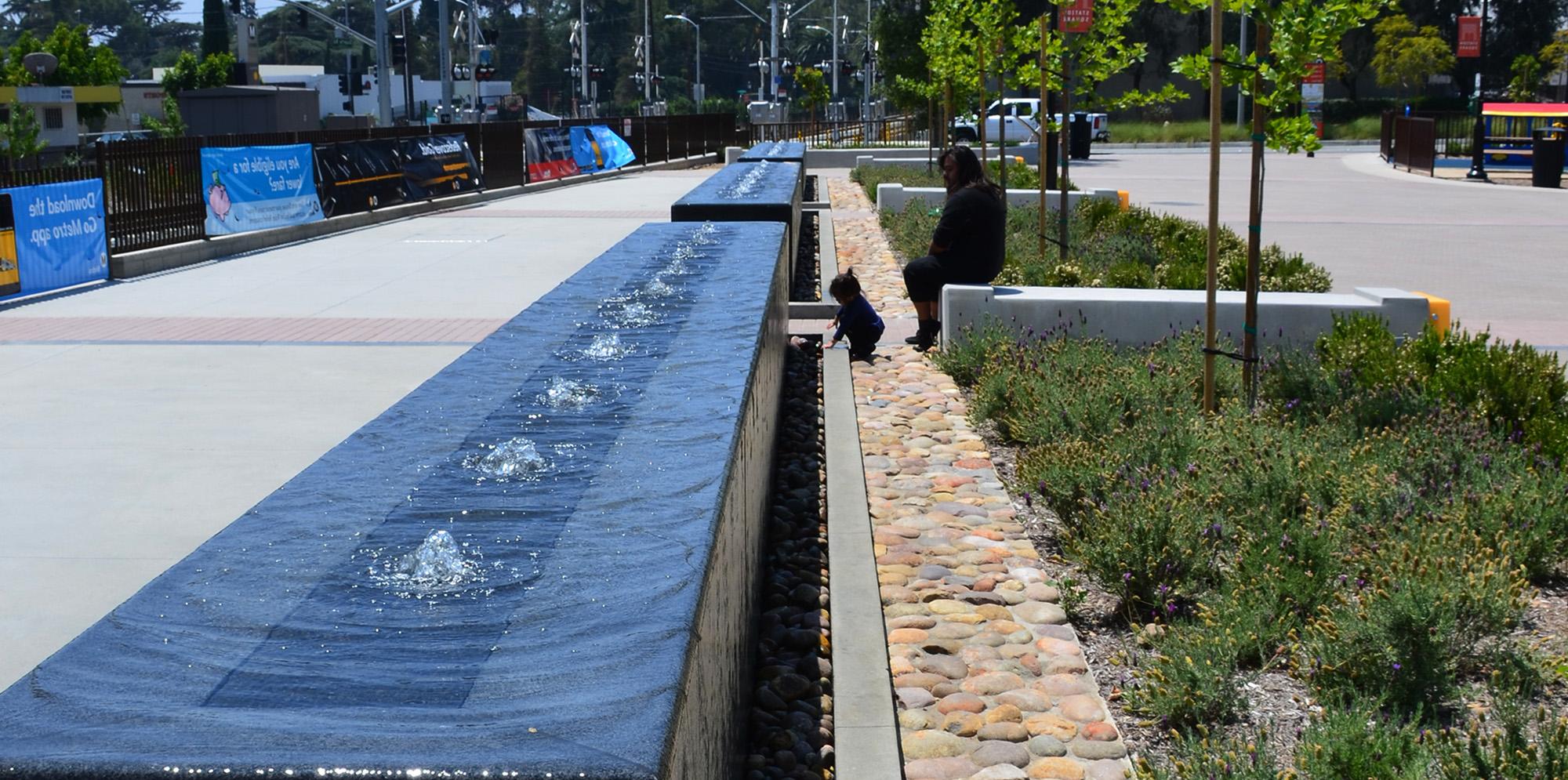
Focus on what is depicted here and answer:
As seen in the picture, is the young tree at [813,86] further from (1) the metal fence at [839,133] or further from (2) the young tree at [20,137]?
(2) the young tree at [20,137]

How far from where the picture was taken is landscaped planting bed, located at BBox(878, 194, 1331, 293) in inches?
482

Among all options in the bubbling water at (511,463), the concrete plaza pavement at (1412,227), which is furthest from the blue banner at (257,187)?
the bubbling water at (511,463)

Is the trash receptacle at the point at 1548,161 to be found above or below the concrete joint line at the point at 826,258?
above

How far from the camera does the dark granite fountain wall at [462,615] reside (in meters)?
2.38

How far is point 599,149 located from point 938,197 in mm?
21181

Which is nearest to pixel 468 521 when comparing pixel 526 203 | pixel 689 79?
pixel 526 203

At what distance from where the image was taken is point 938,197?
21953 mm

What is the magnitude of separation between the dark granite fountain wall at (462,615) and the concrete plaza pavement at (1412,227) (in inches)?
381

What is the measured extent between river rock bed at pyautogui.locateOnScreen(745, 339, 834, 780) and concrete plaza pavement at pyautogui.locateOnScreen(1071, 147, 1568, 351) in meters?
6.94

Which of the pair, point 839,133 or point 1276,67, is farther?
point 839,133

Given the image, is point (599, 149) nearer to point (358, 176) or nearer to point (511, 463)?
point (358, 176)

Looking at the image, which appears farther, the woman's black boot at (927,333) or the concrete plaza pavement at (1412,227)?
the concrete plaza pavement at (1412,227)

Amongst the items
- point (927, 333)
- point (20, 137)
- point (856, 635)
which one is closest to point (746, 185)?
point (927, 333)

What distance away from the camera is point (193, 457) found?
8.65 metres
